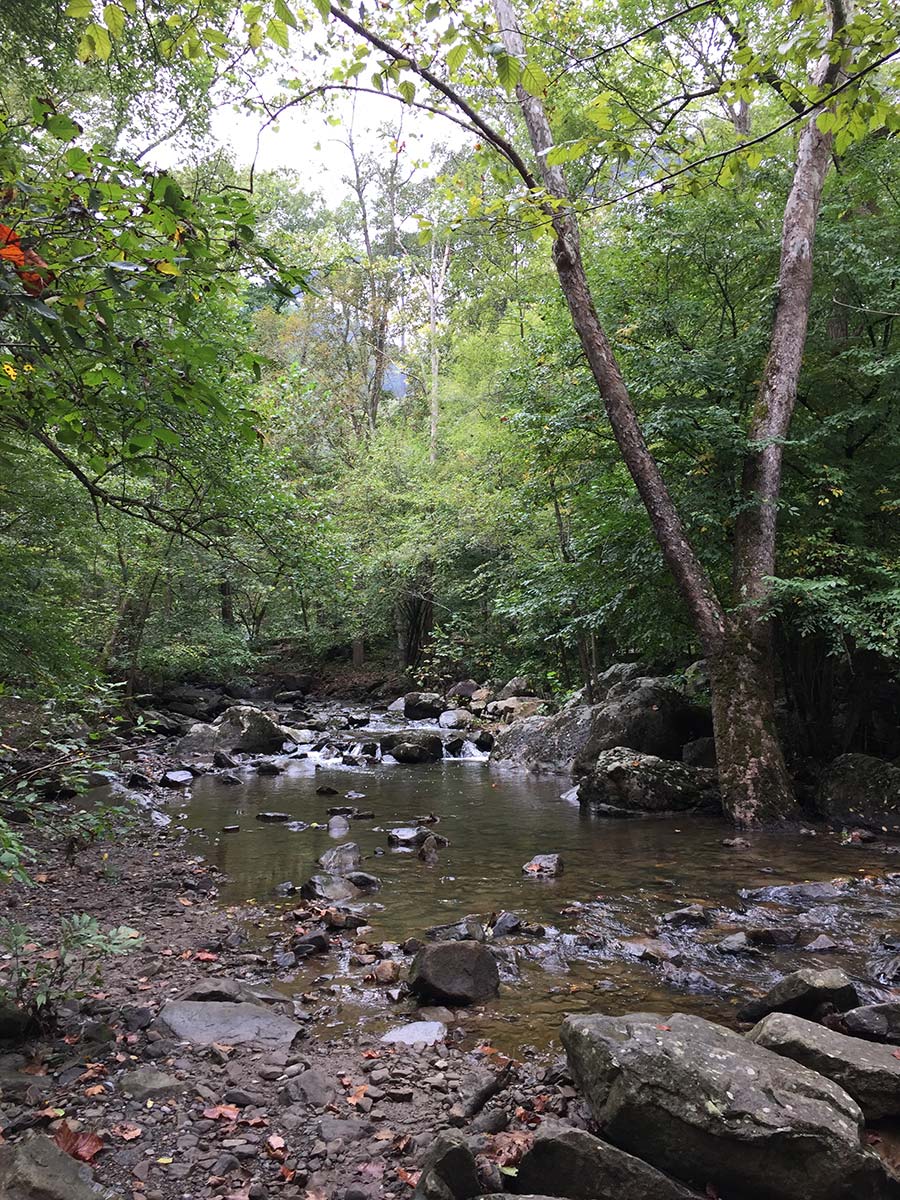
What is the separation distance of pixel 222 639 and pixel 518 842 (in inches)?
564

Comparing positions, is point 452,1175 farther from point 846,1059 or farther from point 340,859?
point 340,859

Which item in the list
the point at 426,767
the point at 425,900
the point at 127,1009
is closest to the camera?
the point at 127,1009

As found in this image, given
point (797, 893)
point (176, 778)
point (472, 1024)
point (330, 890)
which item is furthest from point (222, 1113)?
point (176, 778)

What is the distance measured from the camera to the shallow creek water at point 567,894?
4.35m

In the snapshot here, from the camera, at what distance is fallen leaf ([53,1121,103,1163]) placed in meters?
2.62

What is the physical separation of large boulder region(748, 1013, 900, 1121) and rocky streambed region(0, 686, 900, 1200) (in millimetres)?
11

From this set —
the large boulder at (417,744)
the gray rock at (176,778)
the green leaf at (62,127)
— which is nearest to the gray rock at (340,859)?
the gray rock at (176,778)

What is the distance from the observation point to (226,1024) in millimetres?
3793

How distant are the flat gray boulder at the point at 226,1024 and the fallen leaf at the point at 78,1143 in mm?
902

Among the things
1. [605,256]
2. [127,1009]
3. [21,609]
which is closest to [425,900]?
[127,1009]

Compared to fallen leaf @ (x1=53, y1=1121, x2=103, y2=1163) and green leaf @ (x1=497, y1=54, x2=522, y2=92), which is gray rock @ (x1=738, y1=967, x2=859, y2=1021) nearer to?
fallen leaf @ (x1=53, y1=1121, x2=103, y2=1163)

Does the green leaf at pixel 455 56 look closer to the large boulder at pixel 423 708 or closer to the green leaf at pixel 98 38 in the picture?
the green leaf at pixel 98 38

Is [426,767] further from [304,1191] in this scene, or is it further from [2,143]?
[2,143]

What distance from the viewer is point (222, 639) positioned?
2058 centimetres
